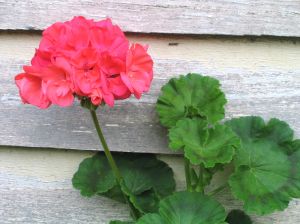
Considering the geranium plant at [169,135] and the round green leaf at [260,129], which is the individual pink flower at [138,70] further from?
the round green leaf at [260,129]

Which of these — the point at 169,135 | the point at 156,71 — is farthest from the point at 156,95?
the point at 169,135

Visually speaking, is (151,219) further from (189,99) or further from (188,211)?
(189,99)

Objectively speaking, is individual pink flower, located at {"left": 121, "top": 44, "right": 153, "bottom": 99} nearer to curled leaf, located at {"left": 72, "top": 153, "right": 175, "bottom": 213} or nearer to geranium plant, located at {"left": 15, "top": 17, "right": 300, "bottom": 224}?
geranium plant, located at {"left": 15, "top": 17, "right": 300, "bottom": 224}

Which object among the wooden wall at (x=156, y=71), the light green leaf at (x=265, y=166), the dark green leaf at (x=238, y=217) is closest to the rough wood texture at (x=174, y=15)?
the wooden wall at (x=156, y=71)

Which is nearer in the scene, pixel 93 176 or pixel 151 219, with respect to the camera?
pixel 151 219

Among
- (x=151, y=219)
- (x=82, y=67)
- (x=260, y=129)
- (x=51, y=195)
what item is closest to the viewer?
(x=82, y=67)

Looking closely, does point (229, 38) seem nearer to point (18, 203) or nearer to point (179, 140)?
point (179, 140)

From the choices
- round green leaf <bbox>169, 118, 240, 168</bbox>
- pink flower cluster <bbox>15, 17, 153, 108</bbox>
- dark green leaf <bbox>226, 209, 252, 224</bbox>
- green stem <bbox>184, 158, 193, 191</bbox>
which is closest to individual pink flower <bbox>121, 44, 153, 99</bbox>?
pink flower cluster <bbox>15, 17, 153, 108</bbox>
